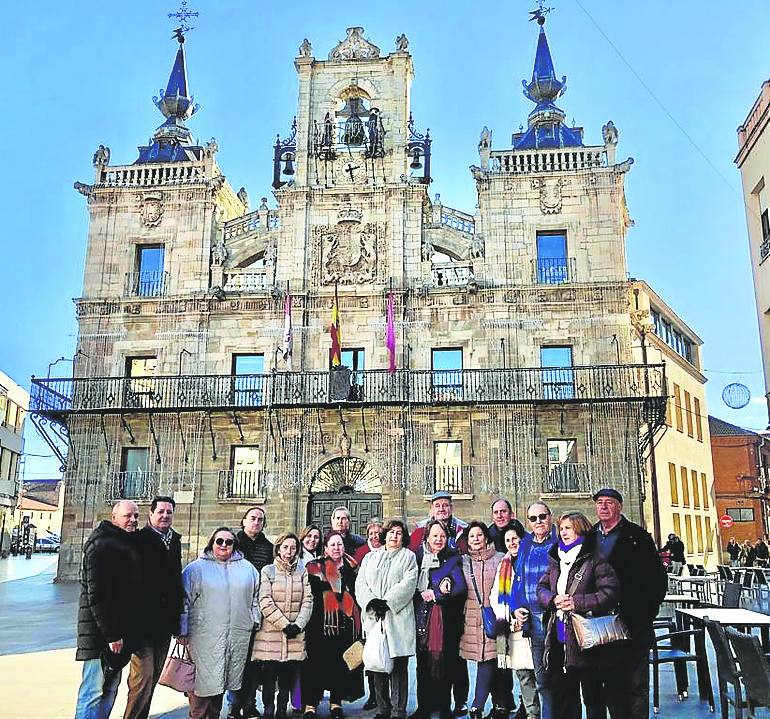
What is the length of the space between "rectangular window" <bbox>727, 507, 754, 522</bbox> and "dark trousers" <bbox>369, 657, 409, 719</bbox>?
38766 millimetres

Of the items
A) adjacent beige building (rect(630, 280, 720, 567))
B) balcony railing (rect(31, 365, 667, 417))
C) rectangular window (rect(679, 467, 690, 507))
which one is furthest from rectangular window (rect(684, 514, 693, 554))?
balcony railing (rect(31, 365, 667, 417))

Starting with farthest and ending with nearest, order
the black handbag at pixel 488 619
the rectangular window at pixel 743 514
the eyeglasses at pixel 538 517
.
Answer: the rectangular window at pixel 743 514 → the black handbag at pixel 488 619 → the eyeglasses at pixel 538 517

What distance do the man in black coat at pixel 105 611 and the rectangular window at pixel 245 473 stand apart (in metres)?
16.1

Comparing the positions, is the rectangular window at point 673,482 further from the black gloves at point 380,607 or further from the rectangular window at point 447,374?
the black gloves at point 380,607

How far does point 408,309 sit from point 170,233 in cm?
785

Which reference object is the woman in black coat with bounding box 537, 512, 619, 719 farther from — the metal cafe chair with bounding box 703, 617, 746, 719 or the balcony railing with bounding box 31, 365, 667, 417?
the balcony railing with bounding box 31, 365, 667, 417

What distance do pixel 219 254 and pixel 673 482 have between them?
Answer: 18217 mm

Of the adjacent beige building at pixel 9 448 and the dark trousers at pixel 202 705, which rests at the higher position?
the adjacent beige building at pixel 9 448

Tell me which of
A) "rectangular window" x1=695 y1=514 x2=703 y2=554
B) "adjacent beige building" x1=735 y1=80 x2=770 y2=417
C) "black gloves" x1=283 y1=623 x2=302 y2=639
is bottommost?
"black gloves" x1=283 y1=623 x2=302 y2=639

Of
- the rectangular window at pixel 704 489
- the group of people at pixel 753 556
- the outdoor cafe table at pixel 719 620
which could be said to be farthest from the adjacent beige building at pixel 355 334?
the rectangular window at pixel 704 489

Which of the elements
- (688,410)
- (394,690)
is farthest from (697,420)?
(394,690)

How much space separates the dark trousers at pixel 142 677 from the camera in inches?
226

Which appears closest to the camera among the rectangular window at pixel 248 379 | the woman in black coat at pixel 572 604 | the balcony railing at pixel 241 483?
the woman in black coat at pixel 572 604

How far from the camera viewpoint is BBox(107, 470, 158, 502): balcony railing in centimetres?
2202
